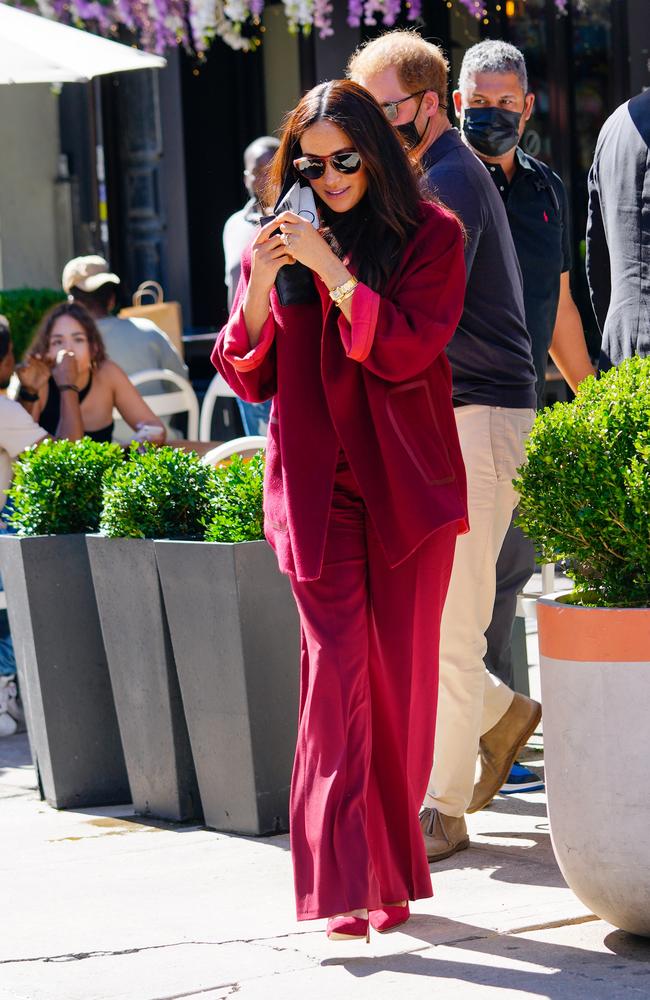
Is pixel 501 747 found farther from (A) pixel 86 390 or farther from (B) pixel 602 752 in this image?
(A) pixel 86 390

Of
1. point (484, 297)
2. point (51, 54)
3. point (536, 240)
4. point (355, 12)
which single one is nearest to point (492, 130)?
point (536, 240)

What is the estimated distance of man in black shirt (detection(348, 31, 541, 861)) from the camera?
172 inches

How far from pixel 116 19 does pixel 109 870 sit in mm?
8472

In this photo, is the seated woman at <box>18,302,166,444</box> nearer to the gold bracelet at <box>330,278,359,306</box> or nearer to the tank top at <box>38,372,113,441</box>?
the tank top at <box>38,372,113,441</box>

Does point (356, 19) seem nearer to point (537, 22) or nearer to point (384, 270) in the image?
point (537, 22)

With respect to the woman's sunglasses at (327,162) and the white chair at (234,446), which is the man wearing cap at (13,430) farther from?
the woman's sunglasses at (327,162)

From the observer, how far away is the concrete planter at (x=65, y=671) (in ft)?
16.9

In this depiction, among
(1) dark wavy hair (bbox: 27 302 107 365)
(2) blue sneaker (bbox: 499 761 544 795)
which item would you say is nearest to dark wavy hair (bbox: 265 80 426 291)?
(2) blue sneaker (bbox: 499 761 544 795)

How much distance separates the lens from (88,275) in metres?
8.42

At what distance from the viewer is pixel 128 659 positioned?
16.3 ft

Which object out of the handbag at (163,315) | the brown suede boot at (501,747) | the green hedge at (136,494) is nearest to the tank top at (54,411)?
the green hedge at (136,494)

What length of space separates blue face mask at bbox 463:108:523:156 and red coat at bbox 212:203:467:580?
117 cm

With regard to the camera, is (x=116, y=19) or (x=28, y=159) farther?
(x=28, y=159)

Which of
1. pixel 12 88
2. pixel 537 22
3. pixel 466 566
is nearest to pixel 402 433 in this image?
pixel 466 566
